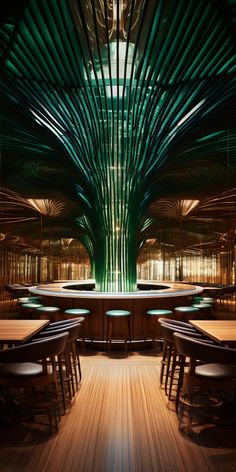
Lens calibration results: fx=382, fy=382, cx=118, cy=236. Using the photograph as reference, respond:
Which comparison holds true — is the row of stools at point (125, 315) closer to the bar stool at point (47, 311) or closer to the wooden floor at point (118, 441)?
the bar stool at point (47, 311)

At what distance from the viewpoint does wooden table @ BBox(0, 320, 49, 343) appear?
2955mm

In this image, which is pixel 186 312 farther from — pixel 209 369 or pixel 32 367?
pixel 32 367

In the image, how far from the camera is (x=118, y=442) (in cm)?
279

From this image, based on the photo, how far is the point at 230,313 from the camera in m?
11.1

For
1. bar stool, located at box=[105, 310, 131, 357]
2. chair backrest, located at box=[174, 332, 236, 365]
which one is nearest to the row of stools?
bar stool, located at box=[105, 310, 131, 357]

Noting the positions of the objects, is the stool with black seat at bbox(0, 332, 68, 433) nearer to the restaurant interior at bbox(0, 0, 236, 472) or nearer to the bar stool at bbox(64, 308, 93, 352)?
the restaurant interior at bbox(0, 0, 236, 472)

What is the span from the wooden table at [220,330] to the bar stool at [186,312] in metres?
2.08

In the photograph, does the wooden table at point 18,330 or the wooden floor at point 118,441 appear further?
the wooden table at point 18,330

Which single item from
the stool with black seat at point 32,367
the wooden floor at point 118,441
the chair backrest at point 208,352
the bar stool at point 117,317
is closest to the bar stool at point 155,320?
the bar stool at point 117,317

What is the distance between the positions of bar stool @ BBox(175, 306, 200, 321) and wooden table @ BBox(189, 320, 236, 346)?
2081mm

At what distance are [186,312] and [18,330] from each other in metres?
3.29

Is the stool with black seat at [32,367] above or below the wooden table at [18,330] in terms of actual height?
below

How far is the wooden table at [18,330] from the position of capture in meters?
2.96

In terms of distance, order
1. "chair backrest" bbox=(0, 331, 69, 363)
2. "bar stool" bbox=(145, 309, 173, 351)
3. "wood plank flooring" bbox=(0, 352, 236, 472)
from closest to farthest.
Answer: "wood plank flooring" bbox=(0, 352, 236, 472), "chair backrest" bbox=(0, 331, 69, 363), "bar stool" bbox=(145, 309, 173, 351)
